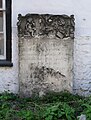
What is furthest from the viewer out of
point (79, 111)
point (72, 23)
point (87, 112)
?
point (72, 23)

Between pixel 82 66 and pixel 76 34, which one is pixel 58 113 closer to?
pixel 82 66

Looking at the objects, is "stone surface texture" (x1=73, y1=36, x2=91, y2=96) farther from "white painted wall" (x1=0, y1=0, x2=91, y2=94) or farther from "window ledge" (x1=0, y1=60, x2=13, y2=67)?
"window ledge" (x1=0, y1=60, x2=13, y2=67)

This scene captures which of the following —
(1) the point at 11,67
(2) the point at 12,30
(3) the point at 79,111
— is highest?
(2) the point at 12,30

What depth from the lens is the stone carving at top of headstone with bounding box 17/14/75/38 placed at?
7.07m

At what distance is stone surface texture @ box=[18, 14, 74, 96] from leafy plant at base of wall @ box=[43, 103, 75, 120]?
1257 mm

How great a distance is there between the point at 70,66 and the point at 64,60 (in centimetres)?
17

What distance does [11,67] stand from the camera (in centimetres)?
750

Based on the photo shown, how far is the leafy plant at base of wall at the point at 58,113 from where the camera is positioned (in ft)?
19.2

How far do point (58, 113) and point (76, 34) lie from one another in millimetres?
2143

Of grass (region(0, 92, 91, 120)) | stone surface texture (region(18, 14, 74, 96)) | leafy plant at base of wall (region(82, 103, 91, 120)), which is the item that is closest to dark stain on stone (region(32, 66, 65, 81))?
stone surface texture (region(18, 14, 74, 96))

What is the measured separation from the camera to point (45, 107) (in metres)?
6.36

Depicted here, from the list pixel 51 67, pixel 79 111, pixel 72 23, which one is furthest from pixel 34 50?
pixel 79 111

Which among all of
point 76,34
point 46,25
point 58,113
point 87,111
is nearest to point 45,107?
point 58,113

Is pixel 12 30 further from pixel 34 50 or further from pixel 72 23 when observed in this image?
pixel 72 23
